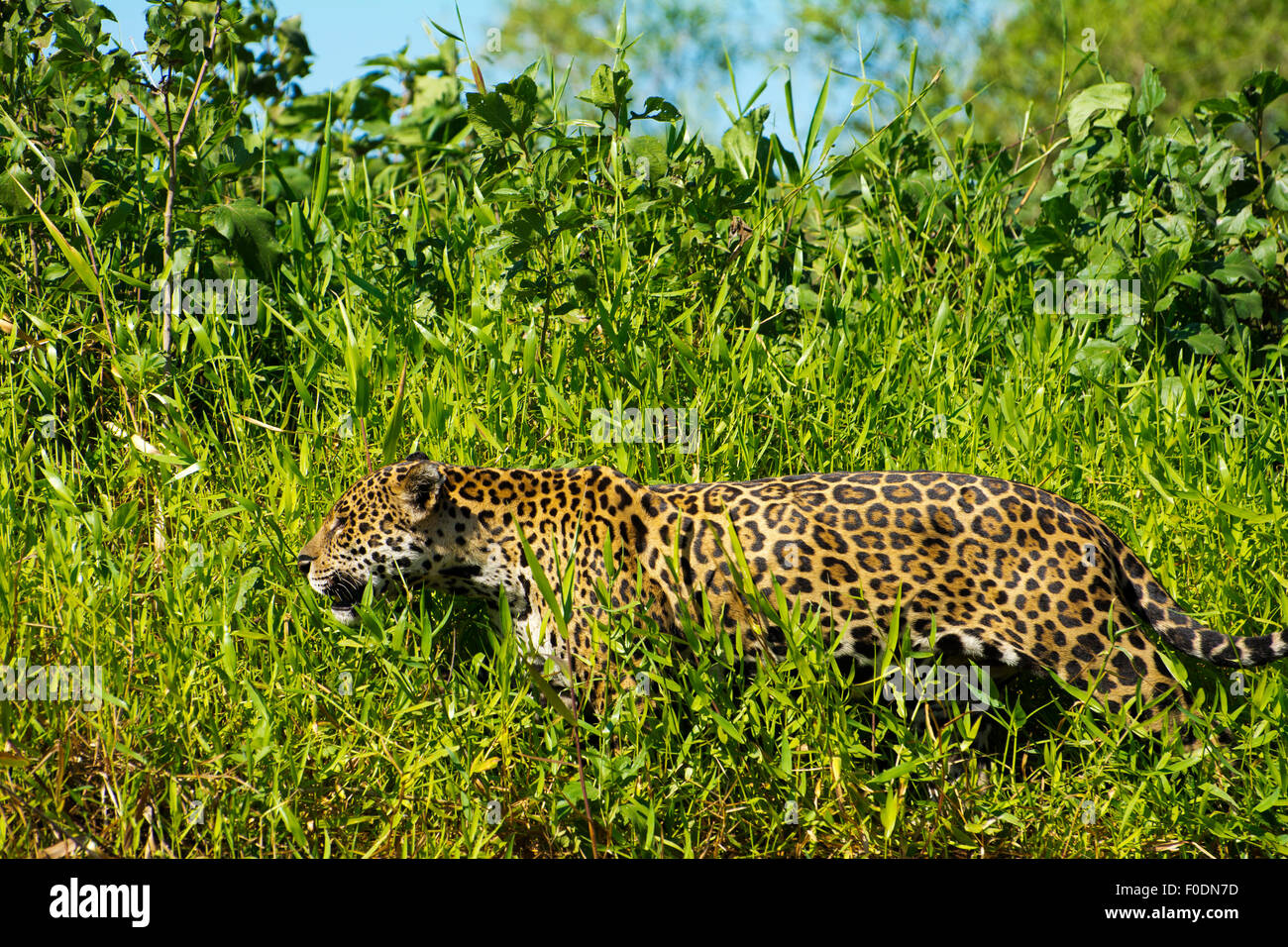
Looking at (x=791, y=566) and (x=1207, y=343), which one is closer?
(x=791, y=566)

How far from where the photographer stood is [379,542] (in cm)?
448

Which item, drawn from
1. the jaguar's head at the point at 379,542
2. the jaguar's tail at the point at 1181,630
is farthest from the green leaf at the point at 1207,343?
the jaguar's head at the point at 379,542

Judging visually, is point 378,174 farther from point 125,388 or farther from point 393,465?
point 393,465

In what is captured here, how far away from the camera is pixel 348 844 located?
153 inches

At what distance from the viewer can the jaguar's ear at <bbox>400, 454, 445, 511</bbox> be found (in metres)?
4.46

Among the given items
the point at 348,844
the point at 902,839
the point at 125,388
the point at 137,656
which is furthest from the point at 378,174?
the point at 902,839

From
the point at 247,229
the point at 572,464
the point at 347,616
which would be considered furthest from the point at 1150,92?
the point at 347,616

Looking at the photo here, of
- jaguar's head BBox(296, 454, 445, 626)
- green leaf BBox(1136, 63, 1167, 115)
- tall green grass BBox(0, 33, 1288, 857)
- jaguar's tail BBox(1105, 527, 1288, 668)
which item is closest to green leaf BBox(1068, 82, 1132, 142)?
green leaf BBox(1136, 63, 1167, 115)

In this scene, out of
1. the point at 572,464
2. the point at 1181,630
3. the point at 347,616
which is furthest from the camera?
the point at 572,464

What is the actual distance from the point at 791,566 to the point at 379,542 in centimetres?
152

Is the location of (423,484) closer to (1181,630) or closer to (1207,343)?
(1181,630)

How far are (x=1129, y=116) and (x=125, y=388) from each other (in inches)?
214

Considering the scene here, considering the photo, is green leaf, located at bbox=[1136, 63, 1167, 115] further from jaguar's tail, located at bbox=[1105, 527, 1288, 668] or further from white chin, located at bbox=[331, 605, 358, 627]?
white chin, located at bbox=[331, 605, 358, 627]

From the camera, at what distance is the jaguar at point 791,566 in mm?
4070
